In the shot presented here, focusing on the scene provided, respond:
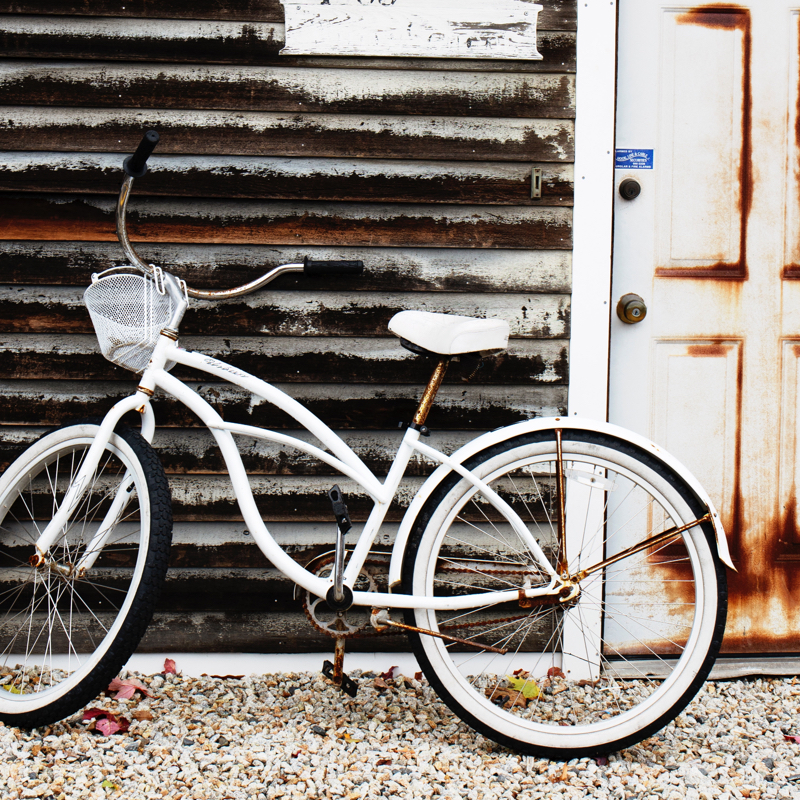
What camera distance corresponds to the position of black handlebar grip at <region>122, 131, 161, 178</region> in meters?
1.65

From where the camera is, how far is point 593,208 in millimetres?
2178

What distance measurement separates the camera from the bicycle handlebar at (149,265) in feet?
5.56

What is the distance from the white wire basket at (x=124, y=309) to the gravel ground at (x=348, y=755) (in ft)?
3.57

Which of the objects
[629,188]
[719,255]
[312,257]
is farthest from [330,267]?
[719,255]

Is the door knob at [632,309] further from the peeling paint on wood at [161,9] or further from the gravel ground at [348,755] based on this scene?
the peeling paint on wood at [161,9]

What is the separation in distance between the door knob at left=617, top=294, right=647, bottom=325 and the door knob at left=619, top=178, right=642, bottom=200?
13.1 inches

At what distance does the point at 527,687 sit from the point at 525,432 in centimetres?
88

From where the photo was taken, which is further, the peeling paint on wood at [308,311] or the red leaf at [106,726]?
the peeling paint on wood at [308,311]

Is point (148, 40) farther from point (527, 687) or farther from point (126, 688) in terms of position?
point (527, 687)

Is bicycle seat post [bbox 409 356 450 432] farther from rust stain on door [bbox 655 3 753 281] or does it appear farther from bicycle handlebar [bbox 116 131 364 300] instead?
rust stain on door [bbox 655 3 753 281]

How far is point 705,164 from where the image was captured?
2.29 metres

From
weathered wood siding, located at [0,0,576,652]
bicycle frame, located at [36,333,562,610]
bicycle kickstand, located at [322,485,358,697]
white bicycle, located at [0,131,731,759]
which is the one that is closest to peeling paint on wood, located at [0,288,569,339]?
weathered wood siding, located at [0,0,576,652]

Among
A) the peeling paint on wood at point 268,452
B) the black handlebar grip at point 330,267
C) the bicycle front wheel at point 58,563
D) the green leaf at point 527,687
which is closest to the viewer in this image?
the black handlebar grip at point 330,267

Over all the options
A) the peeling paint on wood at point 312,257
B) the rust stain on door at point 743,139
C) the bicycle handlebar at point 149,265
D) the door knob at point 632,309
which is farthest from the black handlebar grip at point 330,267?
the rust stain on door at point 743,139
